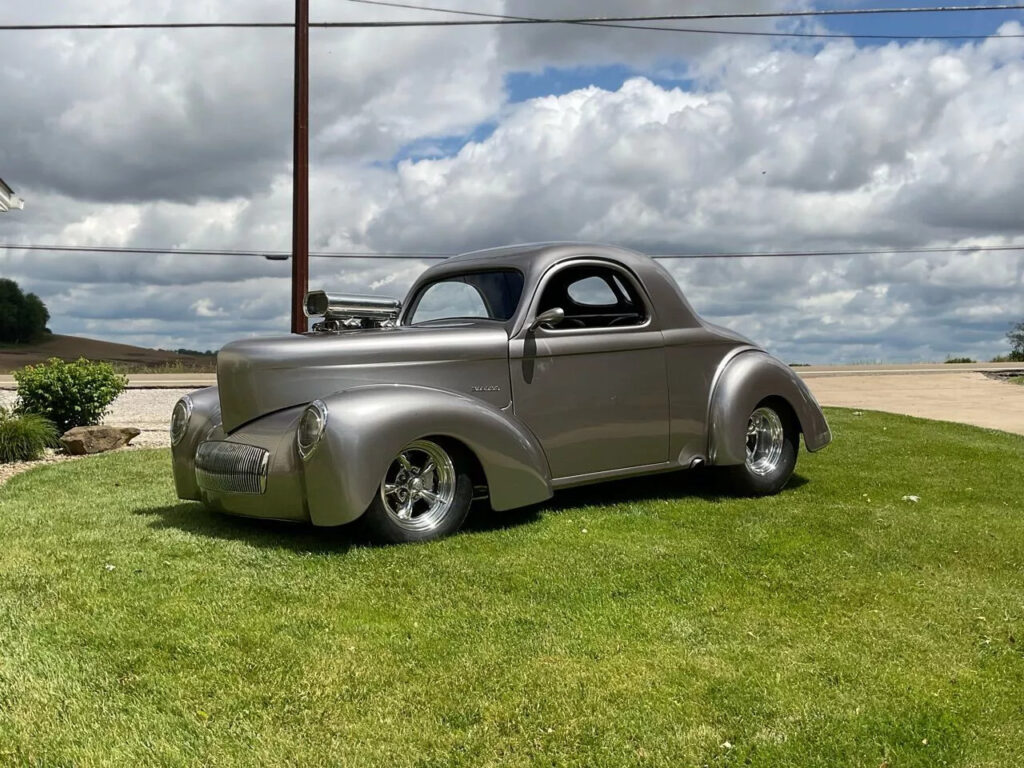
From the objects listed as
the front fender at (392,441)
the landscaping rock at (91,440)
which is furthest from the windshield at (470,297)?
the landscaping rock at (91,440)

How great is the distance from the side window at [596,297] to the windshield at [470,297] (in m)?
0.29

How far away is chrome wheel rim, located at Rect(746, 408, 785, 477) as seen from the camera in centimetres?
807

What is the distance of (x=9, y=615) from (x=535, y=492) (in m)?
3.05

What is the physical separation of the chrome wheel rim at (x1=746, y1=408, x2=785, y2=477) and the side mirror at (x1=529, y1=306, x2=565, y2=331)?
7.10 feet

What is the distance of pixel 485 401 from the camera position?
6418 millimetres

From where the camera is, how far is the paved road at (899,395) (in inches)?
622

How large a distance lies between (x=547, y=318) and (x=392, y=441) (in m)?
1.41

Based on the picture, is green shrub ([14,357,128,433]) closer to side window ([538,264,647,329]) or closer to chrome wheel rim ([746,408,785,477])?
side window ([538,264,647,329])

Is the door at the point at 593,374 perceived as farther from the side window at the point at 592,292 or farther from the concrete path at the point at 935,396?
the concrete path at the point at 935,396

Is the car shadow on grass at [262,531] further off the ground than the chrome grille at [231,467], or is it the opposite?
the chrome grille at [231,467]

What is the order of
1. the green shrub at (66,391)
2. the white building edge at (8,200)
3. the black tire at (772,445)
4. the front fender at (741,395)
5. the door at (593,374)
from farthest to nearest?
the green shrub at (66,391)
the white building edge at (8,200)
the black tire at (772,445)
the front fender at (741,395)
the door at (593,374)

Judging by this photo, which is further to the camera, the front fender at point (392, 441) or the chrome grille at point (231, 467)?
the chrome grille at point (231, 467)

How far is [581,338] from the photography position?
689 centimetres

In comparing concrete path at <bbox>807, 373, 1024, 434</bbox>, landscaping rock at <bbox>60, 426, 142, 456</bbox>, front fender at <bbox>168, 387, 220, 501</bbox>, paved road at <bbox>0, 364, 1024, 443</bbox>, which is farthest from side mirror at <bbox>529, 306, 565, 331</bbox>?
concrete path at <bbox>807, 373, 1024, 434</bbox>
